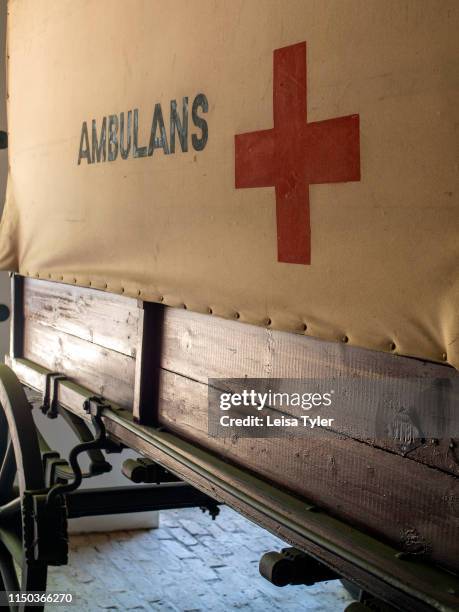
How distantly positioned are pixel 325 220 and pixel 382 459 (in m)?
0.36

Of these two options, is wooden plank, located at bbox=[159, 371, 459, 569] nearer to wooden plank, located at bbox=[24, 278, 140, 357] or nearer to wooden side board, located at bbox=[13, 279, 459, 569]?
wooden side board, located at bbox=[13, 279, 459, 569]

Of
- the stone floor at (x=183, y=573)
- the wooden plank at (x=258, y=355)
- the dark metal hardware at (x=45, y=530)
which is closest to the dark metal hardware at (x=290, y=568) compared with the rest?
the wooden plank at (x=258, y=355)

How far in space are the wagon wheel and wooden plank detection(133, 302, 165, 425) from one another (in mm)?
605

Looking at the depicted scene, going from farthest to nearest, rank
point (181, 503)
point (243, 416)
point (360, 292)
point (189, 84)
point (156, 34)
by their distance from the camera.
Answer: point (181, 503), point (156, 34), point (189, 84), point (243, 416), point (360, 292)

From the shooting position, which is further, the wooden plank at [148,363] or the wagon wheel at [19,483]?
the wagon wheel at [19,483]

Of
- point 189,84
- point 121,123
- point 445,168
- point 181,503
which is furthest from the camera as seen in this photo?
point 181,503

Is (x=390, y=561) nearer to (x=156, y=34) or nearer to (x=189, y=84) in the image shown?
(x=189, y=84)

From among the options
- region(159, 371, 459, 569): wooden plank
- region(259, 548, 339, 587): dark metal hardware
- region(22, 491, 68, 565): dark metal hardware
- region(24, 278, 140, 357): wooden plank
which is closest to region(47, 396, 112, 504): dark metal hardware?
region(22, 491, 68, 565): dark metal hardware

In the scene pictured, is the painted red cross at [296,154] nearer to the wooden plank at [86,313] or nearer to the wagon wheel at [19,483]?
the wooden plank at [86,313]

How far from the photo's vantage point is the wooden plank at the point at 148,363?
192cm

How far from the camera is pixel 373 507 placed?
124cm

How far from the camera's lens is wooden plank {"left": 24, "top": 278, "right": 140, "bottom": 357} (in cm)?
210

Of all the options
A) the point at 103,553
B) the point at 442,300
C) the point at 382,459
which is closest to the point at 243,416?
the point at 382,459

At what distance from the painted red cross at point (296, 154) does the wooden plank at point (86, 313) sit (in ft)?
2.32
